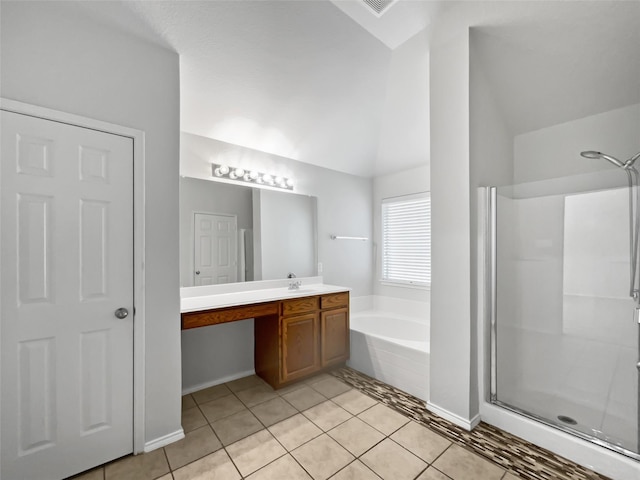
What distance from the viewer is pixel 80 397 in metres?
1.57

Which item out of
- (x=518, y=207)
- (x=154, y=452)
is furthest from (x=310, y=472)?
(x=518, y=207)

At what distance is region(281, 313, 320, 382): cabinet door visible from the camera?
8.12 feet

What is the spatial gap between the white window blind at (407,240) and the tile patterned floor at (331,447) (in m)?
1.65

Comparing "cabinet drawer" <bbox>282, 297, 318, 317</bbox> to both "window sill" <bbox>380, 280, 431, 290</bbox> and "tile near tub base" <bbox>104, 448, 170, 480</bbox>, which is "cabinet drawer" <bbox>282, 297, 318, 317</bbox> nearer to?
"tile near tub base" <bbox>104, 448, 170, 480</bbox>

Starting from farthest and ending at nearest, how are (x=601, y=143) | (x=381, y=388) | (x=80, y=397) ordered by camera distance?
(x=381, y=388)
(x=601, y=143)
(x=80, y=397)

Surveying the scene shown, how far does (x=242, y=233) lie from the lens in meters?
2.79

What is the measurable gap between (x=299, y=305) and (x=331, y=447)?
1.09m

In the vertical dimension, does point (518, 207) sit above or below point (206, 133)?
below

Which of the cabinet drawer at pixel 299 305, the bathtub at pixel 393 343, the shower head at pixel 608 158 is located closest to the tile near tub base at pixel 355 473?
the bathtub at pixel 393 343

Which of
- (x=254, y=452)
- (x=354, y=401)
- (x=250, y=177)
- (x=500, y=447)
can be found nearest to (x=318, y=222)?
(x=250, y=177)

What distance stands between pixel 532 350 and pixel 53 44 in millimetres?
3552

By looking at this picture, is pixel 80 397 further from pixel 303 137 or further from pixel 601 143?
pixel 601 143

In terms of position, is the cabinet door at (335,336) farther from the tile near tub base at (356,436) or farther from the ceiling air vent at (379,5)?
the ceiling air vent at (379,5)

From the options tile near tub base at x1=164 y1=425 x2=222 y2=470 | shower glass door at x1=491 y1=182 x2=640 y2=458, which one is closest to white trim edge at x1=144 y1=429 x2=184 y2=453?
tile near tub base at x1=164 y1=425 x2=222 y2=470
